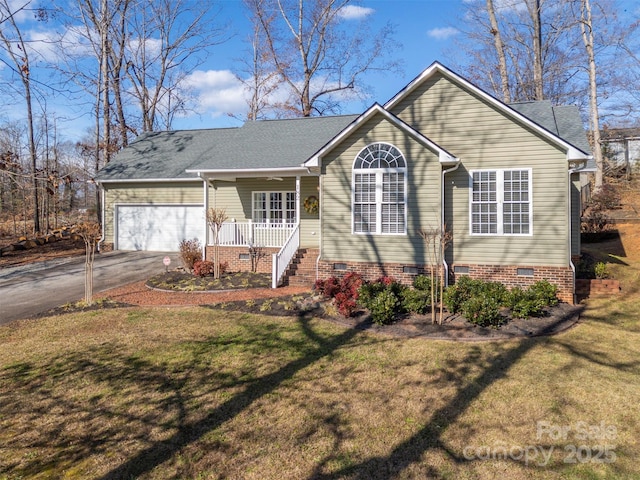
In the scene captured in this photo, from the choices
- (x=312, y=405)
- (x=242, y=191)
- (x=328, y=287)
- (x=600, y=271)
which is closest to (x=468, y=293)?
(x=328, y=287)

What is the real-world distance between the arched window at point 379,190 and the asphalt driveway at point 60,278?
754cm

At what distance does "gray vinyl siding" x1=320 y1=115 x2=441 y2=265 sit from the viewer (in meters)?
10.4

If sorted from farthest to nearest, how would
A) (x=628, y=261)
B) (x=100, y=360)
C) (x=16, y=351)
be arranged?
(x=628, y=261) → (x=16, y=351) → (x=100, y=360)

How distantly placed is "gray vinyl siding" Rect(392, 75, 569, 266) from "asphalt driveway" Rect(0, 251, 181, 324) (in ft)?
32.3

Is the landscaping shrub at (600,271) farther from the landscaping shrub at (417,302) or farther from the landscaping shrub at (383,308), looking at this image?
the landscaping shrub at (383,308)

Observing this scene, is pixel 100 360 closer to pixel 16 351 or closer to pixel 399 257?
pixel 16 351

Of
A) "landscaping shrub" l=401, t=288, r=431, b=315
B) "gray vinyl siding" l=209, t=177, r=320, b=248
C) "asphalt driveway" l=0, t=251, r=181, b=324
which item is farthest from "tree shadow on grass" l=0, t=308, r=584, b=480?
"gray vinyl siding" l=209, t=177, r=320, b=248

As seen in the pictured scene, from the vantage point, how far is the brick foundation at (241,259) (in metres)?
13.7

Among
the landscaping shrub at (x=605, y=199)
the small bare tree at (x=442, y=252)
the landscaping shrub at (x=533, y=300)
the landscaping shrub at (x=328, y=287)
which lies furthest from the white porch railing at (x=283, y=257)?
the landscaping shrub at (x=605, y=199)

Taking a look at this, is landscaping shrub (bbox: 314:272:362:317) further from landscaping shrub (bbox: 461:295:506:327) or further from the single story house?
landscaping shrub (bbox: 461:295:506:327)

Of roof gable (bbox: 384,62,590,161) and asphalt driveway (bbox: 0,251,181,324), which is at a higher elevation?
roof gable (bbox: 384,62,590,161)

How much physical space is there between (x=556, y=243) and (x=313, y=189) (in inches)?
304

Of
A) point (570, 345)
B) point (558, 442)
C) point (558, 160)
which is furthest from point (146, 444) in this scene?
point (558, 160)

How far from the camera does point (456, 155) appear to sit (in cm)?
1078
